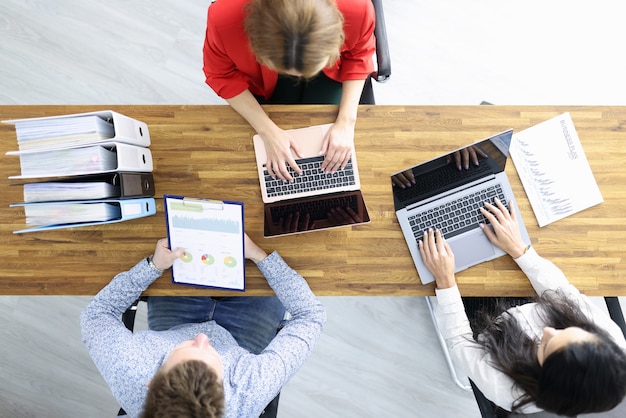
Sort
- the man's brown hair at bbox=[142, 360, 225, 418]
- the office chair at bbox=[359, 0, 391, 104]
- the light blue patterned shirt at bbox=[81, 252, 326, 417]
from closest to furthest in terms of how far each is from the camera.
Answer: the man's brown hair at bbox=[142, 360, 225, 418] → the light blue patterned shirt at bbox=[81, 252, 326, 417] → the office chair at bbox=[359, 0, 391, 104]

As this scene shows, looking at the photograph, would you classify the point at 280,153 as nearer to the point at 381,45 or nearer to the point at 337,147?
the point at 337,147

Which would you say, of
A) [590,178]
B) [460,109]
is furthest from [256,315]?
[590,178]

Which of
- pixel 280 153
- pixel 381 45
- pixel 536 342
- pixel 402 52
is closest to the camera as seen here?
pixel 536 342

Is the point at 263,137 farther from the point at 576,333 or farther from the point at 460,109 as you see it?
the point at 576,333

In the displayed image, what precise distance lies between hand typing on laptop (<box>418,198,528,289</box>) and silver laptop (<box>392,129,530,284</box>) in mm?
21

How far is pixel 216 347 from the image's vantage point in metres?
1.40

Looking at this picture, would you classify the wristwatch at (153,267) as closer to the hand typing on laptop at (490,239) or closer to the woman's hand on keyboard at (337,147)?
the woman's hand on keyboard at (337,147)

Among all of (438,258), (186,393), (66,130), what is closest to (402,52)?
(438,258)

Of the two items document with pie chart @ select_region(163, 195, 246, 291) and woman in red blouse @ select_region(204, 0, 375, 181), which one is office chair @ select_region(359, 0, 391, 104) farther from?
document with pie chart @ select_region(163, 195, 246, 291)

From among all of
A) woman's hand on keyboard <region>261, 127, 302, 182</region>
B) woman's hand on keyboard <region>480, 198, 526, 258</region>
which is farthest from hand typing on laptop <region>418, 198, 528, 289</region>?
woman's hand on keyboard <region>261, 127, 302, 182</region>

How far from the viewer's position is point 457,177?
1422 millimetres

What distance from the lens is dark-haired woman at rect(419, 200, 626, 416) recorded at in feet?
3.77

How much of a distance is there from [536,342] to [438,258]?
373 millimetres

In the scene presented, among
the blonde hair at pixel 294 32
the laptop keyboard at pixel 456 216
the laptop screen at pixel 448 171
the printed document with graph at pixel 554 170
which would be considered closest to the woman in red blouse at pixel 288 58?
the blonde hair at pixel 294 32
